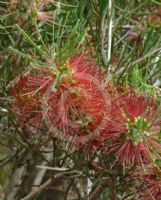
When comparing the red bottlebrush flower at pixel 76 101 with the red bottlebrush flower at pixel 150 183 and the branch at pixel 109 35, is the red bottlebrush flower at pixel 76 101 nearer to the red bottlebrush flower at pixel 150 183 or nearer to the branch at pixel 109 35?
the red bottlebrush flower at pixel 150 183

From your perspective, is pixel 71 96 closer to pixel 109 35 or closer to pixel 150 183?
pixel 150 183

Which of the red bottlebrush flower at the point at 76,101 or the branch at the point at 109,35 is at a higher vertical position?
the branch at the point at 109,35

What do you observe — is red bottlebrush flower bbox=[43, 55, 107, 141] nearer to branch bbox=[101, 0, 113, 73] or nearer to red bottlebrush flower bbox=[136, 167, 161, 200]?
red bottlebrush flower bbox=[136, 167, 161, 200]

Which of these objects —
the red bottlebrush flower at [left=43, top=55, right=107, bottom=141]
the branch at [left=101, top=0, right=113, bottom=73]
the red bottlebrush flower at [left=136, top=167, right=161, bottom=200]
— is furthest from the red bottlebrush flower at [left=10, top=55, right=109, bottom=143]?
the branch at [left=101, top=0, right=113, bottom=73]

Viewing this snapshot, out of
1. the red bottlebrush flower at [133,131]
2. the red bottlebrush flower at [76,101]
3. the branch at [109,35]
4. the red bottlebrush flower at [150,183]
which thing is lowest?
the red bottlebrush flower at [150,183]

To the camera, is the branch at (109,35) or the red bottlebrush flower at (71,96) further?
the branch at (109,35)

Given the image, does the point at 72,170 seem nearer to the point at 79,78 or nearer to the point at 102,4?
the point at 79,78

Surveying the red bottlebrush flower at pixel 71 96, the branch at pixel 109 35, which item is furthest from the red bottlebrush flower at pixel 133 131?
the branch at pixel 109 35
